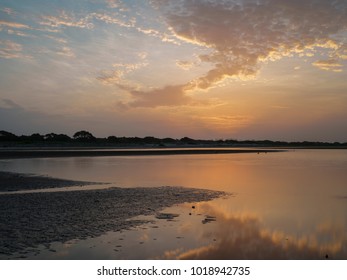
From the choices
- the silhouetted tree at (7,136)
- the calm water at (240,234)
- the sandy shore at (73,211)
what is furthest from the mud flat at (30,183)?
the silhouetted tree at (7,136)

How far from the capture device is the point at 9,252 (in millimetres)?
9453

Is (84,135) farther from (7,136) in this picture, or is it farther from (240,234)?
(240,234)

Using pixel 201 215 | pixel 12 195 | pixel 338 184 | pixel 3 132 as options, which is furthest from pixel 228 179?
pixel 3 132

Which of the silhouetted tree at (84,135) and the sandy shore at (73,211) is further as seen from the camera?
the silhouetted tree at (84,135)

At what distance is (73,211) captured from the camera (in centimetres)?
1478

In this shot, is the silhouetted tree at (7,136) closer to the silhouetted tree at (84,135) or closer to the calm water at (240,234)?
the silhouetted tree at (84,135)

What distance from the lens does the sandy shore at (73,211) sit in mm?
10930

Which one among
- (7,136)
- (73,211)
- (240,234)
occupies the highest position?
(7,136)

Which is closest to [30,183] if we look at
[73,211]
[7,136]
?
[73,211]

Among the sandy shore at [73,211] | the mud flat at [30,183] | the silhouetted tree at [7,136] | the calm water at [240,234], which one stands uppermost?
the silhouetted tree at [7,136]

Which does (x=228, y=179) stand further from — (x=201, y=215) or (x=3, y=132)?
(x=3, y=132)

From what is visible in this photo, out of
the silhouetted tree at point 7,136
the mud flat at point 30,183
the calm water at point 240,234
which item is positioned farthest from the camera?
the silhouetted tree at point 7,136
